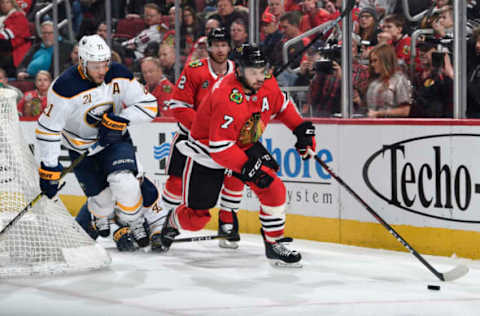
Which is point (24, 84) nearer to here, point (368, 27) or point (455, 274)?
point (368, 27)

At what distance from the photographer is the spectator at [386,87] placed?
5.39 meters

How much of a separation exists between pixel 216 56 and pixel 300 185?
45.3 inches

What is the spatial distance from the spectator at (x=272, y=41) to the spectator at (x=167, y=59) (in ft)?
3.27

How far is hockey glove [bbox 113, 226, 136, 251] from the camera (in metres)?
5.46

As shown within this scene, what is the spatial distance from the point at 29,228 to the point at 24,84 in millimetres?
3810

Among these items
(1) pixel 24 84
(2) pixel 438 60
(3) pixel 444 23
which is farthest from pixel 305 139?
(1) pixel 24 84

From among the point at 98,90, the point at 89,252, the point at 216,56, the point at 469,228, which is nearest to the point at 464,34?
the point at 469,228

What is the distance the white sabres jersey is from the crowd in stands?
1.20 metres

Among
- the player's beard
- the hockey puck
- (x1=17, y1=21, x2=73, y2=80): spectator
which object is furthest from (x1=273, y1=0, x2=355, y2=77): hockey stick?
(x1=17, y1=21, x2=73, y2=80): spectator

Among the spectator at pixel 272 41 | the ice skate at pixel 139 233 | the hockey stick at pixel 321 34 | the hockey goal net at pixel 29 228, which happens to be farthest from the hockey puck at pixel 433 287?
the spectator at pixel 272 41

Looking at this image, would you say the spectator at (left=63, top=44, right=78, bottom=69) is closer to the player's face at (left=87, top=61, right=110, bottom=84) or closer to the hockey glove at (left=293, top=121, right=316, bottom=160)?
the player's face at (left=87, top=61, right=110, bottom=84)

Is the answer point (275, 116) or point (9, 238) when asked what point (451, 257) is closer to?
point (275, 116)

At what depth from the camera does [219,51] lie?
5367 mm

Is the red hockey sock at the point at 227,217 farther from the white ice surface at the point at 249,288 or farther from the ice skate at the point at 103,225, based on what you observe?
the ice skate at the point at 103,225
